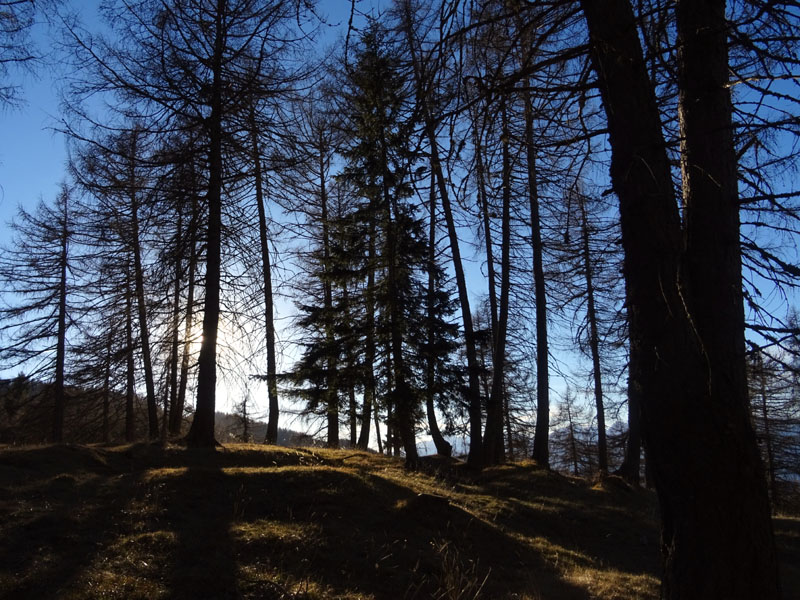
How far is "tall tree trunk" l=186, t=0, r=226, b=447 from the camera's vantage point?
38.7 ft

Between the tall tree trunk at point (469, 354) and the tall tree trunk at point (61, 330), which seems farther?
the tall tree trunk at point (61, 330)

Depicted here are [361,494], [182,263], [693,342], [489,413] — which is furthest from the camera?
[489,413]

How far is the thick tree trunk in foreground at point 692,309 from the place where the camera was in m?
3.13

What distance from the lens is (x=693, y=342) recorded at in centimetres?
334

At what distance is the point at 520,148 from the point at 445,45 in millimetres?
960

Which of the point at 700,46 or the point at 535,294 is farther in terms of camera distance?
the point at 535,294

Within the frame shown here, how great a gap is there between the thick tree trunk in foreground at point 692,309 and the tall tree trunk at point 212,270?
9.90 m

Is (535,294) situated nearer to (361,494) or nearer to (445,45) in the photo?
(361,494)

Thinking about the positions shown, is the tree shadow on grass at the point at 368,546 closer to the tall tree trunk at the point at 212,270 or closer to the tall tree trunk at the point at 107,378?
the tall tree trunk at the point at 212,270

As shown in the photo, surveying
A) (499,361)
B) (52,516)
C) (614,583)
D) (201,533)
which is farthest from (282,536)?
(499,361)

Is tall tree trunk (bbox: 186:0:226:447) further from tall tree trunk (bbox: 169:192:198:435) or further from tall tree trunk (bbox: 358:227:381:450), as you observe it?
tall tree trunk (bbox: 358:227:381:450)

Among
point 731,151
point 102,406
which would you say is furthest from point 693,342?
point 102,406

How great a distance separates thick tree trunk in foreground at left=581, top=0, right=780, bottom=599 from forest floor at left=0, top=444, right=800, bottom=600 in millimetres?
2622

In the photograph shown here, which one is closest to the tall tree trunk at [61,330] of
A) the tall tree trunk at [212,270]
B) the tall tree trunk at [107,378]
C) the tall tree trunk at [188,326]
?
the tall tree trunk at [107,378]
